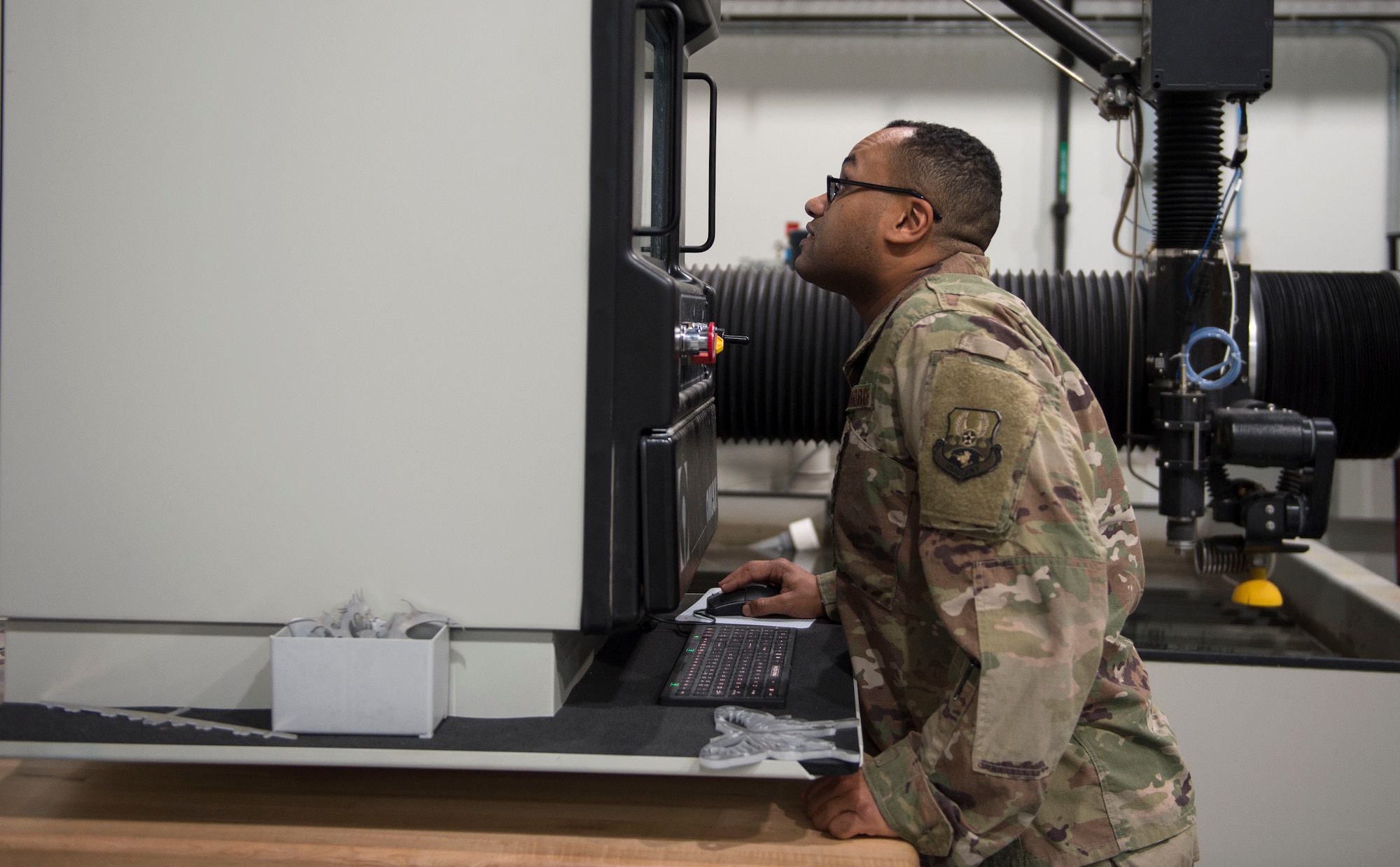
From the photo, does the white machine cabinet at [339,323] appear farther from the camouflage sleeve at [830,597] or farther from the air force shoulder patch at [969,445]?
the camouflage sleeve at [830,597]


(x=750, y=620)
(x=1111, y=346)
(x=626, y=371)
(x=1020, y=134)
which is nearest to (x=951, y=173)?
(x=626, y=371)

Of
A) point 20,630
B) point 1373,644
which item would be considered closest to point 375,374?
point 20,630

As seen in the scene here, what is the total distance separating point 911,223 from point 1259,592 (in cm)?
127

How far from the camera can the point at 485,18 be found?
0.94 m

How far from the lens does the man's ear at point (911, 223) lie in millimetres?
1217

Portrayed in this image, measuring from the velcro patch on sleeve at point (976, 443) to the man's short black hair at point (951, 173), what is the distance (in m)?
0.34

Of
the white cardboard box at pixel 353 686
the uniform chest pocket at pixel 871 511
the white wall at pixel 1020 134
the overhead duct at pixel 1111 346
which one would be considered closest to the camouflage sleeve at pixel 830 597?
the uniform chest pocket at pixel 871 511

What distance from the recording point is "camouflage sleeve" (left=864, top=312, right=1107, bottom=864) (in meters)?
0.90

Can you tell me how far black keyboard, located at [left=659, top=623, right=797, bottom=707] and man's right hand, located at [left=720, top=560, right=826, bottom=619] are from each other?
0.23 ft

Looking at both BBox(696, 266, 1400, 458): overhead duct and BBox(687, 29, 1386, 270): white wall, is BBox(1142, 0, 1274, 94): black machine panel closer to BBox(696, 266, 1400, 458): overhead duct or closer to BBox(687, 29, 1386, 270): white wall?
BBox(696, 266, 1400, 458): overhead duct

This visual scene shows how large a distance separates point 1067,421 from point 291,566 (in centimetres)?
75

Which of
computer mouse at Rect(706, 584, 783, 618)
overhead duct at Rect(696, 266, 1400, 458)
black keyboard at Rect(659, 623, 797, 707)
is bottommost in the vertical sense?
black keyboard at Rect(659, 623, 797, 707)

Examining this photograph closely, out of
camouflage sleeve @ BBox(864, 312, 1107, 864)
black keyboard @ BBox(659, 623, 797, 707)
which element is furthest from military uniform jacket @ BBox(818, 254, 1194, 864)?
black keyboard @ BBox(659, 623, 797, 707)

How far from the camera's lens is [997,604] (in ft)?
2.99
